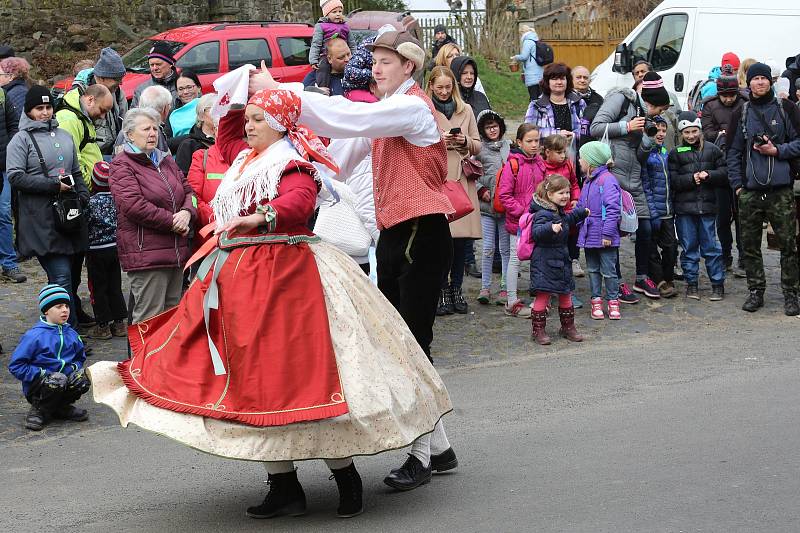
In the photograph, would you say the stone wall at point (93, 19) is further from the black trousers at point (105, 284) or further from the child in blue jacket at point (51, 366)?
the child in blue jacket at point (51, 366)

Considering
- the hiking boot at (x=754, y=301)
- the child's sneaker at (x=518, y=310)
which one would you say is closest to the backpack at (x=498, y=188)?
the child's sneaker at (x=518, y=310)

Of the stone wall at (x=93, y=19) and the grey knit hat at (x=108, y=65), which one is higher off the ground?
the stone wall at (x=93, y=19)

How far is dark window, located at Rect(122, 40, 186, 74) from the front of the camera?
17000 mm

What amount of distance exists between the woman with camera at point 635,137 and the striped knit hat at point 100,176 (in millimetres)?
4869

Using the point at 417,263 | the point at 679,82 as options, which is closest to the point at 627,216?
the point at 417,263

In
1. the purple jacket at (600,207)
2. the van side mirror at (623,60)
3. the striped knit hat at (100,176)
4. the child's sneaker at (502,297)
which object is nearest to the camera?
the striped knit hat at (100,176)

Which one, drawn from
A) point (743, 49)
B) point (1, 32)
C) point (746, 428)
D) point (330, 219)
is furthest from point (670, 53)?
point (1, 32)

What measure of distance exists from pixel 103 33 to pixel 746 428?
1872 cm

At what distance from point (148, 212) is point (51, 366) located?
1.49 metres

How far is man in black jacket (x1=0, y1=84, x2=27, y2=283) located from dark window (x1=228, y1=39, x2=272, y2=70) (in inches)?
245

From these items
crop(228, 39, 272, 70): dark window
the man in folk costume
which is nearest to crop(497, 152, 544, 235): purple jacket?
the man in folk costume

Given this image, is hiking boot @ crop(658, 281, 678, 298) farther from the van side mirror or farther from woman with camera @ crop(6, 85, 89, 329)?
the van side mirror

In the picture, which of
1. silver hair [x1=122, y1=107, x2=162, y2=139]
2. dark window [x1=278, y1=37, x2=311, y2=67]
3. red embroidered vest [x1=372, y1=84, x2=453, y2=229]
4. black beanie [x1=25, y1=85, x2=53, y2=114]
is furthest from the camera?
dark window [x1=278, y1=37, x2=311, y2=67]

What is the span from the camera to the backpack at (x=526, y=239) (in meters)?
9.99
